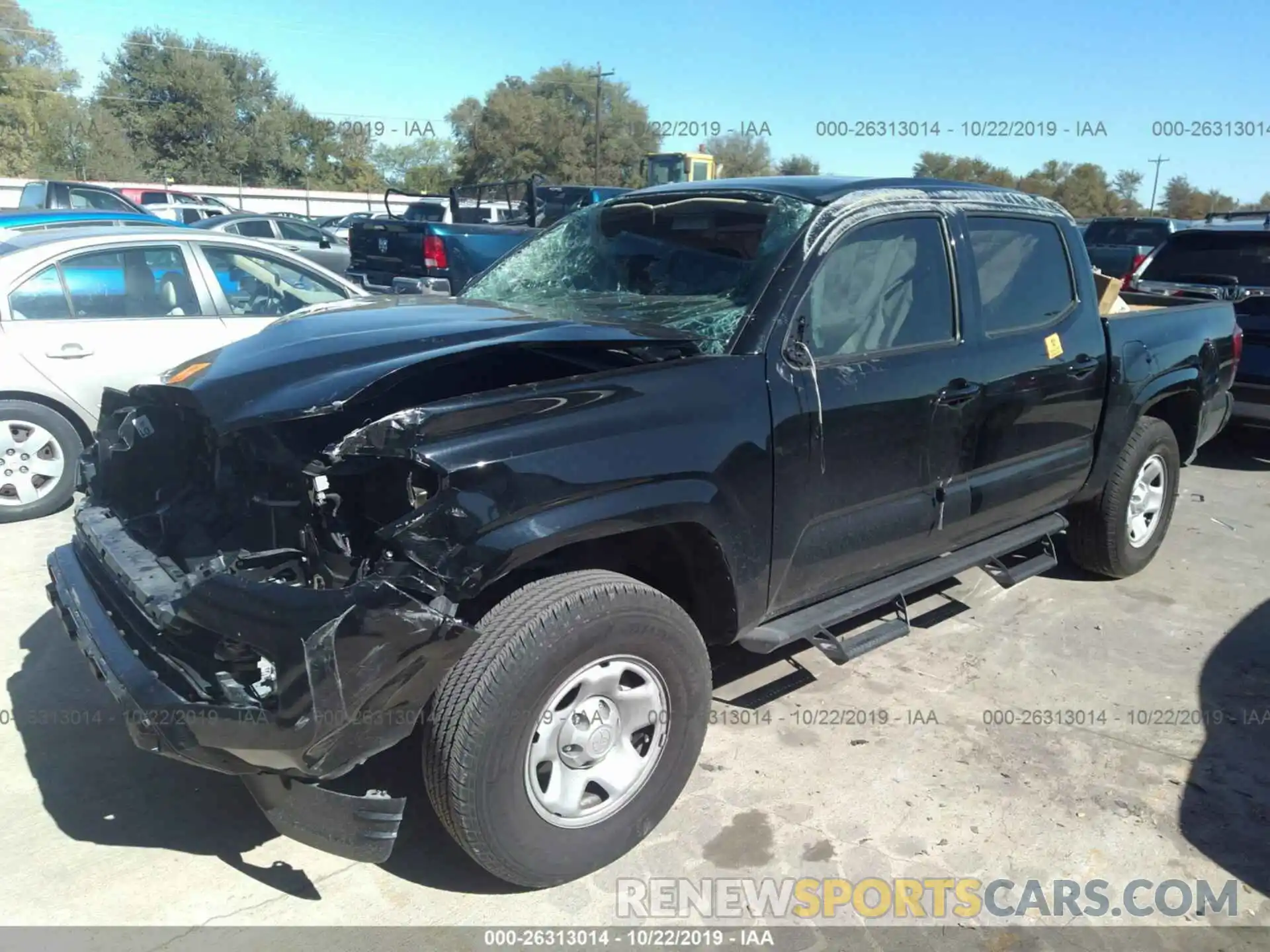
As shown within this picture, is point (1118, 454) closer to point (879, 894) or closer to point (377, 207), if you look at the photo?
point (879, 894)

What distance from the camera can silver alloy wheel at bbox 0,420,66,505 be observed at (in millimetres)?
5535

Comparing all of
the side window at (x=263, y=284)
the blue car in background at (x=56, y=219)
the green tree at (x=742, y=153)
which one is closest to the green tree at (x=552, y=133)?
the green tree at (x=742, y=153)

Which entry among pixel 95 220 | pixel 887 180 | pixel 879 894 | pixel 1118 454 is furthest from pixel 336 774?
pixel 95 220

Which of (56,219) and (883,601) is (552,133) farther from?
(883,601)

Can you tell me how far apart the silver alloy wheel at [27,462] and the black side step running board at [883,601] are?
4618 millimetres

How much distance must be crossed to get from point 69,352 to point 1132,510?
20.0 ft

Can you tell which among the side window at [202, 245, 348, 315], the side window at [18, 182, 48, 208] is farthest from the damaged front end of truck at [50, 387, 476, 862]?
the side window at [18, 182, 48, 208]

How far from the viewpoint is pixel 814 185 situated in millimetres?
3633

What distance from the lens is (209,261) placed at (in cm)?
618

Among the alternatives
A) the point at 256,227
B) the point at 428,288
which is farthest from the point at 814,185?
the point at 256,227

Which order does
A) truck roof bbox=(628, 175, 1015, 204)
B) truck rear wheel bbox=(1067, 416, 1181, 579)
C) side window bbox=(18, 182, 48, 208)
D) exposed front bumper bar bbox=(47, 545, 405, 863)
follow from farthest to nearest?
side window bbox=(18, 182, 48, 208) → truck rear wheel bbox=(1067, 416, 1181, 579) → truck roof bbox=(628, 175, 1015, 204) → exposed front bumper bar bbox=(47, 545, 405, 863)

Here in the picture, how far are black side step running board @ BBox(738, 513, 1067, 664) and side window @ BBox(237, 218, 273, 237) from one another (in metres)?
15.6

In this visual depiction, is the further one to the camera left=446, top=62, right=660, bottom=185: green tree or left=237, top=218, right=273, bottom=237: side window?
left=446, top=62, right=660, bottom=185: green tree

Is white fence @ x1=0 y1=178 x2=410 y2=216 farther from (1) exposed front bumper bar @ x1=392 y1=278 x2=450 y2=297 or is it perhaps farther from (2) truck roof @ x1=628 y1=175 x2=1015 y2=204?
(2) truck roof @ x1=628 y1=175 x2=1015 y2=204
